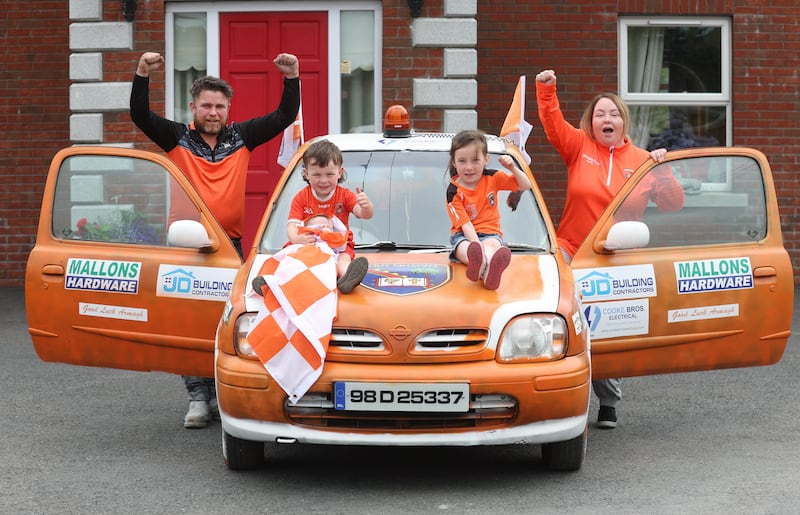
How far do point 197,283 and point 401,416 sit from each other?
5.08 ft

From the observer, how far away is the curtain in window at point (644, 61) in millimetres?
14445

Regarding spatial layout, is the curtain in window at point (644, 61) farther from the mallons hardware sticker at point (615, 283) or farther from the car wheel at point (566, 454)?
the car wheel at point (566, 454)

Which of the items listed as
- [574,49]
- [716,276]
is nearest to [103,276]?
[716,276]

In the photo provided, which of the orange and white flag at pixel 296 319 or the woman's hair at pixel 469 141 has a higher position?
the woman's hair at pixel 469 141

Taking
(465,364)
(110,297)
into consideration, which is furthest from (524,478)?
(110,297)

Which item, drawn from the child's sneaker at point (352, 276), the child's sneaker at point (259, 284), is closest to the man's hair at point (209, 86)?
the child's sneaker at point (259, 284)

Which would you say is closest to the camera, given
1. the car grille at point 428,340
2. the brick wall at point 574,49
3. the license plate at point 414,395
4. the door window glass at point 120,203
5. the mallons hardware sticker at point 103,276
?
the license plate at point 414,395

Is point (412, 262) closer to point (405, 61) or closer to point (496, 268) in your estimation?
point (496, 268)

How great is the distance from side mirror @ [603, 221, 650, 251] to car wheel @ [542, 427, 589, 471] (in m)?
0.96

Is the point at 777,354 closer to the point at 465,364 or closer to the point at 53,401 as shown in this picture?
the point at 465,364

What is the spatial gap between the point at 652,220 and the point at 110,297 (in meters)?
2.74

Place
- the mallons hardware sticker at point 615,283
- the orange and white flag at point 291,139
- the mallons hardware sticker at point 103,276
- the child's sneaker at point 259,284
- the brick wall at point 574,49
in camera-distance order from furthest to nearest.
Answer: the brick wall at point 574,49
the orange and white flag at point 291,139
the mallons hardware sticker at point 103,276
the mallons hardware sticker at point 615,283
the child's sneaker at point 259,284

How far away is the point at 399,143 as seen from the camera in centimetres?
727

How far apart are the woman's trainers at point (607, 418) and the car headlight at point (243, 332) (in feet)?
7.89
